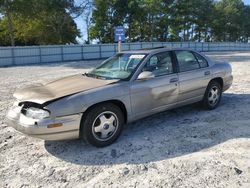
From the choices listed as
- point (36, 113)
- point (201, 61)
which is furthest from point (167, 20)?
point (36, 113)

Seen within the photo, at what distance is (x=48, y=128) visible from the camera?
4.14 m

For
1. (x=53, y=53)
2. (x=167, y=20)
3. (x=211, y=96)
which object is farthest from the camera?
(x=167, y=20)

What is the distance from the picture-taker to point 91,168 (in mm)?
4016

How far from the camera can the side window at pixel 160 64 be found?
17.4 ft

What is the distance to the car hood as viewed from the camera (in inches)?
172

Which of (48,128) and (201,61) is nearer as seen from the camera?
(48,128)

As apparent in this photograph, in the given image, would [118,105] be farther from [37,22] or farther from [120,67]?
[37,22]

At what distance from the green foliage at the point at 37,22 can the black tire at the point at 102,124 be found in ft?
98.1

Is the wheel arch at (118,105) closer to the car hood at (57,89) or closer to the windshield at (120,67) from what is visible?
the car hood at (57,89)

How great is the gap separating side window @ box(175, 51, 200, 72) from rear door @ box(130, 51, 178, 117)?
24cm

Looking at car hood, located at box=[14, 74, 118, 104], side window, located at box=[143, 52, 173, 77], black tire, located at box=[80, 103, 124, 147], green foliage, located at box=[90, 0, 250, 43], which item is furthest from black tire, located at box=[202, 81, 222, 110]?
green foliage, located at box=[90, 0, 250, 43]

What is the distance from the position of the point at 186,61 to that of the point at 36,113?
323cm

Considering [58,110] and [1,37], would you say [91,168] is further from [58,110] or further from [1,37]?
[1,37]

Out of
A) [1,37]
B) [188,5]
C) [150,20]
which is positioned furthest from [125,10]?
[1,37]
